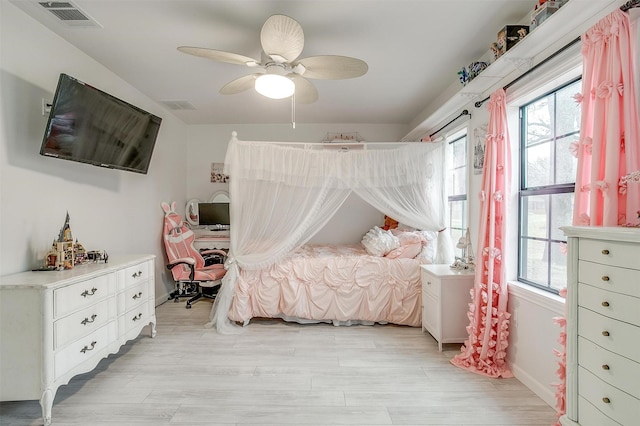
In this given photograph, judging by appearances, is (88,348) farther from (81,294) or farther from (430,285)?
(430,285)

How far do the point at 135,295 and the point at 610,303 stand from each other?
3148 mm

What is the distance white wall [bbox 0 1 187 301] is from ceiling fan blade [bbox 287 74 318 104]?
191 cm

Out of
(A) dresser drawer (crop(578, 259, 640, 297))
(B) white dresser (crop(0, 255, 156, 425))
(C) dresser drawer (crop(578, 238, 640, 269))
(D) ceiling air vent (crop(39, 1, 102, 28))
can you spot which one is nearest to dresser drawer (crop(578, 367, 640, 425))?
(A) dresser drawer (crop(578, 259, 640, 297))

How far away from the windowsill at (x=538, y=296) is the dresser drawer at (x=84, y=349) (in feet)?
10.0

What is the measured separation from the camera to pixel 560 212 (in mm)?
2045

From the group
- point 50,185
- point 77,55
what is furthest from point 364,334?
point 77,55

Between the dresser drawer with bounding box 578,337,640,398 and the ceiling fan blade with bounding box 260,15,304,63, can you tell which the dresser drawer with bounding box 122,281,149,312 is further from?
the dresser drawer with bounding box 578,337,640,398

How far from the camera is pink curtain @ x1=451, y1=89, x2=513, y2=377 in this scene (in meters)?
2.30

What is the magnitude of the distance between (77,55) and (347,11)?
2.40m

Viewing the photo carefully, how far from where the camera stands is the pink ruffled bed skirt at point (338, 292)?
3268mm

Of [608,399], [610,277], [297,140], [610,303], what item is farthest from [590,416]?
[297,140]

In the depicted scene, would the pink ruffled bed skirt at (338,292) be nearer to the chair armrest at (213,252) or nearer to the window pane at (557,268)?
the chair armrest at (213,252)

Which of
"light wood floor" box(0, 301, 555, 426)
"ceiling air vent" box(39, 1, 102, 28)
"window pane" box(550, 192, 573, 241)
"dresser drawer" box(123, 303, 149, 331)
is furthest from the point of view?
"dresser drawer" box(123, 303, 149, 331)

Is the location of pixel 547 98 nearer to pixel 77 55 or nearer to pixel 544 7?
pixel 544 7
